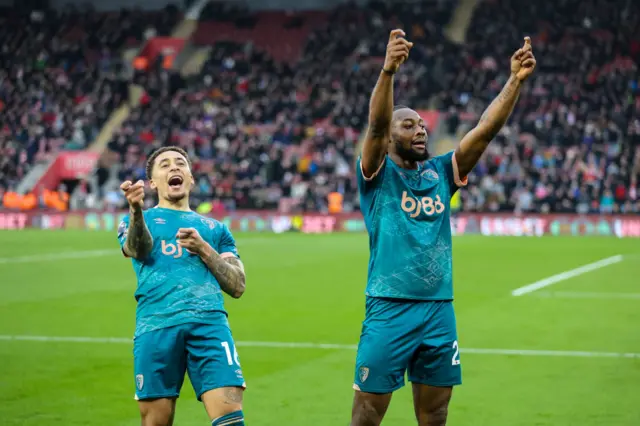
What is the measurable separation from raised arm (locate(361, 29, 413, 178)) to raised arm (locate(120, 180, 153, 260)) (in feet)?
4.23

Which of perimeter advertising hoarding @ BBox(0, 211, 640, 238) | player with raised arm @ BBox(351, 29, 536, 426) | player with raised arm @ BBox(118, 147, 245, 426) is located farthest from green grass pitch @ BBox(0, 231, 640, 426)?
perimeter advertising hoarding @ BBox(0, 211, 640, 238)

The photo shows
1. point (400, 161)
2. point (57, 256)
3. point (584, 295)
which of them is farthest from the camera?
point (57, 256)

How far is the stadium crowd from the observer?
120 feet

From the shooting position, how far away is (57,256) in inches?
1015

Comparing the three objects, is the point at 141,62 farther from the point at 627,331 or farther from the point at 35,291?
the point at 627,331

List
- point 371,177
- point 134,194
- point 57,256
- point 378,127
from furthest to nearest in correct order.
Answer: point 57,256, point 371,177, point 378,127, point 134,194

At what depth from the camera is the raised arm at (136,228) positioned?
18.9 feet

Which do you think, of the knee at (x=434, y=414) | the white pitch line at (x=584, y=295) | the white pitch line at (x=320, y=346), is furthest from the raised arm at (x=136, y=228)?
the white pitch line at (x=584, y=295)

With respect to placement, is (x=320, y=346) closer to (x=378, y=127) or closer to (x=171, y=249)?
(x=171, y=249)

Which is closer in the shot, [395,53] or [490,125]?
[395,53]

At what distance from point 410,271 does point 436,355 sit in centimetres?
51

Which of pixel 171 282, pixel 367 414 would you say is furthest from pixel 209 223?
pixel 367 414

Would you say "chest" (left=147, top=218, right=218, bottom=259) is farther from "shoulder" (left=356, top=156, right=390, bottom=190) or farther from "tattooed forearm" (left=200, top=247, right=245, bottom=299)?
Result: "shoulder" (left=356, top=156, right=390, bottom=190)

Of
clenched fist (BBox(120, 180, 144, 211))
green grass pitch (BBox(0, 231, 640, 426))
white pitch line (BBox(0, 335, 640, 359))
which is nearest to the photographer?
clenched fist (BBox(120, 180, 144, 211))
